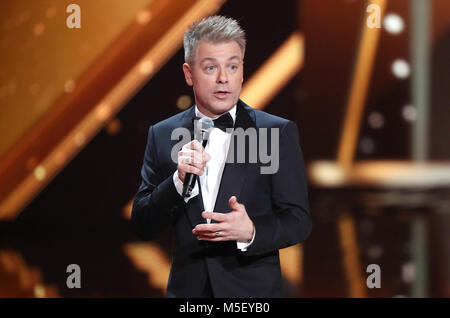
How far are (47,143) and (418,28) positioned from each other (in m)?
3.99

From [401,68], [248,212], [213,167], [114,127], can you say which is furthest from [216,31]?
[401,68]

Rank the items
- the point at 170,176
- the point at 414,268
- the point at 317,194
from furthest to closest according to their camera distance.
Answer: the point at 317,194
the point at 414,268
the point at 170,176

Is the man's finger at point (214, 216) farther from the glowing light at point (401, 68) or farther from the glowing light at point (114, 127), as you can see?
the glowing light at point (401, 68)

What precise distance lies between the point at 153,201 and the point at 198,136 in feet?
0.58

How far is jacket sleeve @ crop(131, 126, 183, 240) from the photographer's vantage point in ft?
3.82

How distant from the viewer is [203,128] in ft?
3.96

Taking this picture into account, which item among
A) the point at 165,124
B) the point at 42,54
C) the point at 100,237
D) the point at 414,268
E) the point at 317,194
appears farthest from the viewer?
the point at 317,194

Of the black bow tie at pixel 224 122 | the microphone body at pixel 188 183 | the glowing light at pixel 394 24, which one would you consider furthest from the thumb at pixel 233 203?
the glowing light at pixel 394 24

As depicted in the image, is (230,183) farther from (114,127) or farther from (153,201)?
(114,127)

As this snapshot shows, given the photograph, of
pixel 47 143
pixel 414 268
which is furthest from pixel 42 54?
pixel 414 268

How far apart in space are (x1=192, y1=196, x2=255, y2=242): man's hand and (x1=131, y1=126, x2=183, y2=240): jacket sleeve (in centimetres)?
11

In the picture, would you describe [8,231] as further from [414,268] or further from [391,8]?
[391,8]

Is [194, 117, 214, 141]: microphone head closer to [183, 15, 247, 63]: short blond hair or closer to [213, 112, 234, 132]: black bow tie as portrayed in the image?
[213, 112, 234, 132]: black bow tie

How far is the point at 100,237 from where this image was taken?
444cm
